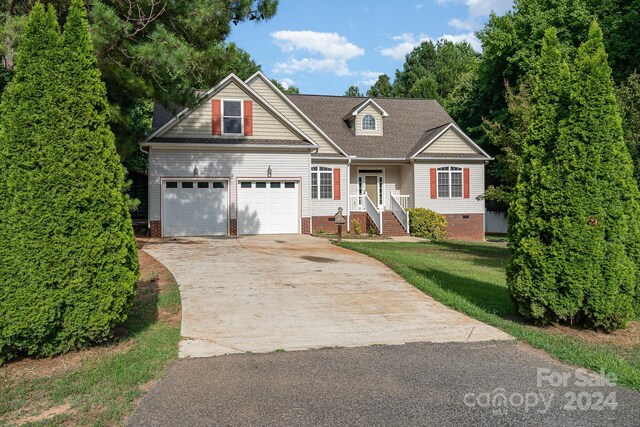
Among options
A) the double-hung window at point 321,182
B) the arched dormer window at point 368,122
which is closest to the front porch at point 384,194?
the double-hung window at point 321,182

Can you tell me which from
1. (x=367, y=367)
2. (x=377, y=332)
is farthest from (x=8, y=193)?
(x=377, y=332)

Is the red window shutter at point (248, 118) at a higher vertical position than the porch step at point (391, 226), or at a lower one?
higher

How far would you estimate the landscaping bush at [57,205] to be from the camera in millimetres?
4973

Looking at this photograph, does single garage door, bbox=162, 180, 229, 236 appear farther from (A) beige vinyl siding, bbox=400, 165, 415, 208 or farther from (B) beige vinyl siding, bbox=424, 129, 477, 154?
(B) beige vinyl siding, bbox=424, 129, 477, 154

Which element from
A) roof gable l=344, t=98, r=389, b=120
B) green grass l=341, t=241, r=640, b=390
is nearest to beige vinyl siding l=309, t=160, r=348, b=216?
roof gable l=344, t=98, r=389, b=120

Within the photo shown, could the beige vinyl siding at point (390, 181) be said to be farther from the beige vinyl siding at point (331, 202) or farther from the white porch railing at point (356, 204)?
the beige vinyl siding at point (331, 202)

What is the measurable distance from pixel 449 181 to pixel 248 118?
1037cm

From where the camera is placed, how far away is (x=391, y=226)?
22.1 metres

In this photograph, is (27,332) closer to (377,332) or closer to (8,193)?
(8,193)

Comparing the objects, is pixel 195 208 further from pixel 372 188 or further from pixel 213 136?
pixel 372 188

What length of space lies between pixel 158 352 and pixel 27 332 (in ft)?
4.27

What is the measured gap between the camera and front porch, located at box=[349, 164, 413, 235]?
22109 mm

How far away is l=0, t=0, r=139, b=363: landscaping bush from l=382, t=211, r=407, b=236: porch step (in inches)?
676

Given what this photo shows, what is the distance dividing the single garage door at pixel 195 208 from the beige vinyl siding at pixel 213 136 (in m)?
1.88
